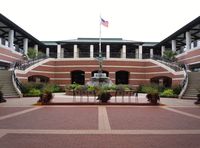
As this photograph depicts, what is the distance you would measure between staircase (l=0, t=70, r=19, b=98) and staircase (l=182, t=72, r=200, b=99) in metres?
18.0

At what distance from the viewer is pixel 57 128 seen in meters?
8.95

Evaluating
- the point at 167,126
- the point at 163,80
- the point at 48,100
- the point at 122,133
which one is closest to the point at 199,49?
the point at 163,80

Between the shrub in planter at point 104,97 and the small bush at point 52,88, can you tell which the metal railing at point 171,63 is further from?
the small bush at point 52,88

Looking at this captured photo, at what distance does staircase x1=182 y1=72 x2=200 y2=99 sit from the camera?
24984mm

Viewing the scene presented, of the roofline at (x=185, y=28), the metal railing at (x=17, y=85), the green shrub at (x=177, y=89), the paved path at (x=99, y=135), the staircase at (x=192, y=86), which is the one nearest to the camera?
the paved path at (x=99, y=135)

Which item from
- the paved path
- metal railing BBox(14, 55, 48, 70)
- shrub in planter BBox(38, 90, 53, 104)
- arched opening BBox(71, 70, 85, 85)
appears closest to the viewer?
the paved path

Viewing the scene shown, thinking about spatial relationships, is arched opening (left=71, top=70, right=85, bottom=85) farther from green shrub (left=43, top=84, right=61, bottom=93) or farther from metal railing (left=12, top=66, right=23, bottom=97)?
metal railing (left=12, top=66, right=23, bottom=97)

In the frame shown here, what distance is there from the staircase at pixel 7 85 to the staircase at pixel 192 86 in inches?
708

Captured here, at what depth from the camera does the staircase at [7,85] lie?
2456cm

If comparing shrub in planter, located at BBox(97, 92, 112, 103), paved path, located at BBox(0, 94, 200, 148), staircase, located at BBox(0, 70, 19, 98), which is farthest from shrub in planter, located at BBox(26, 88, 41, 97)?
paved path, located at BBox(0, 94, 200, 148)

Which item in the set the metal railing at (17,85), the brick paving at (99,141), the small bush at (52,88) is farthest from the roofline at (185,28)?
the brick paving at (99,141)

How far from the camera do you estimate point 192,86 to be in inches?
1041

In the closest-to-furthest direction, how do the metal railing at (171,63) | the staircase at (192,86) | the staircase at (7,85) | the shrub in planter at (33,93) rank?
the staircase at (7,85) < the staircase at (192,86) < the shrub in planter at (33,93) < the metal railing at (171,63)

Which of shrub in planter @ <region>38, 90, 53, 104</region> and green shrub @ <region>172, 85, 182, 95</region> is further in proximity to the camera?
green shrub @ <region>172, 85, 182, 95</region>
